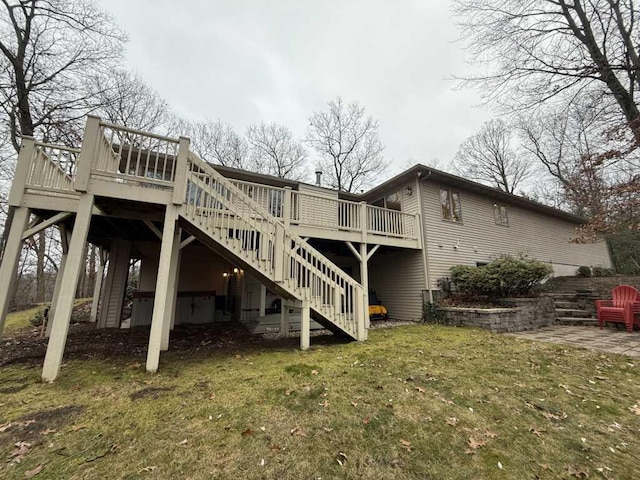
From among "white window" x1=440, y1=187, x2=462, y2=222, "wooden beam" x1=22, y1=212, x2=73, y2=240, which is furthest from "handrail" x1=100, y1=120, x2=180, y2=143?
"white window" x1=440, y1=187, x2=462, y2=222

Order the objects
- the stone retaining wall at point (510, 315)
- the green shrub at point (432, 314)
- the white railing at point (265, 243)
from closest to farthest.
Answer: the white railing at point (265, 243), the stone retaining wall at point (510, 315), the green shrub at point (432, 314)

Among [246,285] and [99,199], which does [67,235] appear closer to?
[99,199]

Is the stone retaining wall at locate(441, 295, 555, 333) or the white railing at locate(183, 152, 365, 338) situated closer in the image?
the white railing at locate(183, 152, 365, 338)

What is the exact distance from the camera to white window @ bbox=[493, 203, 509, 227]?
1211 cm

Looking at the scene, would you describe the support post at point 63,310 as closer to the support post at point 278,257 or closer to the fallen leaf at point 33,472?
the fallen leaf at point 33,472

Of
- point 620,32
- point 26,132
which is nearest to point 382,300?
point 620,32

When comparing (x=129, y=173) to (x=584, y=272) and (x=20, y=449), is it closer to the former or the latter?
(x=20, y=449)

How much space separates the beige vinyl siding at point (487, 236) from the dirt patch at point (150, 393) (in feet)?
27.9

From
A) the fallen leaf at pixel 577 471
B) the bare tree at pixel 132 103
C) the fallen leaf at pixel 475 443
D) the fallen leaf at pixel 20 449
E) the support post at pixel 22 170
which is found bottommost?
the fallen leaf at pixel 577 471

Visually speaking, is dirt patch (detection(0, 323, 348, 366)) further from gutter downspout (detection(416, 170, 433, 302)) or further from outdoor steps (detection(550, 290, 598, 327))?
outdoor steps (detection(550, 290, 598, 327))

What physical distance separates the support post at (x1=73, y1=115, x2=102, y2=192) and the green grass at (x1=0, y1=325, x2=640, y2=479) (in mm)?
2922

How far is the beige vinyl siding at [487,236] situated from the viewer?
1006 centimetres

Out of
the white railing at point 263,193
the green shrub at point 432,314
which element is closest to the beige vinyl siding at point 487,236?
the green shrub at point 432,314

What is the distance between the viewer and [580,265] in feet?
51.1
